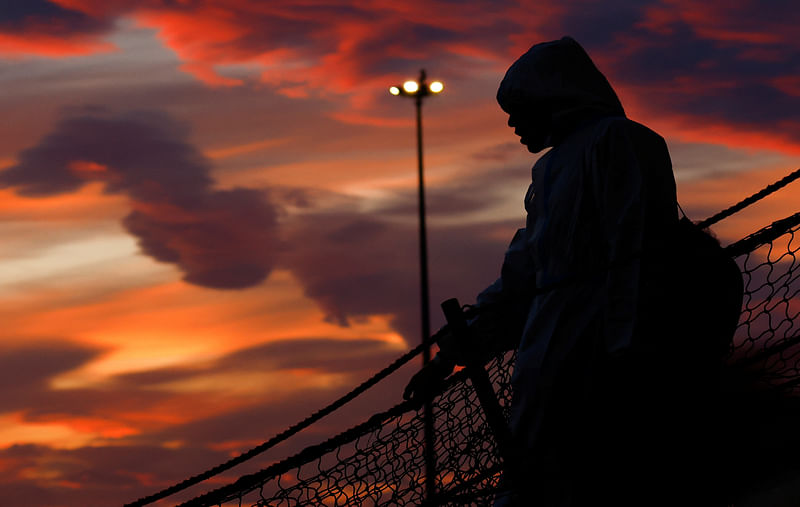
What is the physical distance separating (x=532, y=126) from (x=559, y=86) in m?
0.27

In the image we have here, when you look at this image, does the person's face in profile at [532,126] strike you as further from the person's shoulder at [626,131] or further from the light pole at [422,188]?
the light pole at [422,188]

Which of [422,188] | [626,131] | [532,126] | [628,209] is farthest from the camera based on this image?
[422,188]

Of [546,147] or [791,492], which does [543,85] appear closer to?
[546,147]

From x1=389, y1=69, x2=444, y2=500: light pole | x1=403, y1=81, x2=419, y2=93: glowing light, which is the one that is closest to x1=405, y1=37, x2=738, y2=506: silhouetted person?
x1=389, y1=69, x2=444, y2=500: light pole

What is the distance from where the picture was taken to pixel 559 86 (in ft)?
18.5

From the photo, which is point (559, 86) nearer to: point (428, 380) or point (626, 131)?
point (626, 131)

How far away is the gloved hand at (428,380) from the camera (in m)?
6.23

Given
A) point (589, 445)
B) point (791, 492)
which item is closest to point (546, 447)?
point (589, 445)

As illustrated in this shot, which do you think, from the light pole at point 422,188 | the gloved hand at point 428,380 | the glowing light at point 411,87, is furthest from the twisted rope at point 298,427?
the glowing light at point 411,87

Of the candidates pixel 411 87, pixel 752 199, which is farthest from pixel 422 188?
pixel 752 199

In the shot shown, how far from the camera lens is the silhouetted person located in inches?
206

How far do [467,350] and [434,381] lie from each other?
0.31 m

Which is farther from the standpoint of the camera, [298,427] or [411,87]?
[411,87]

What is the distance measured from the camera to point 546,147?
19.1 feet
